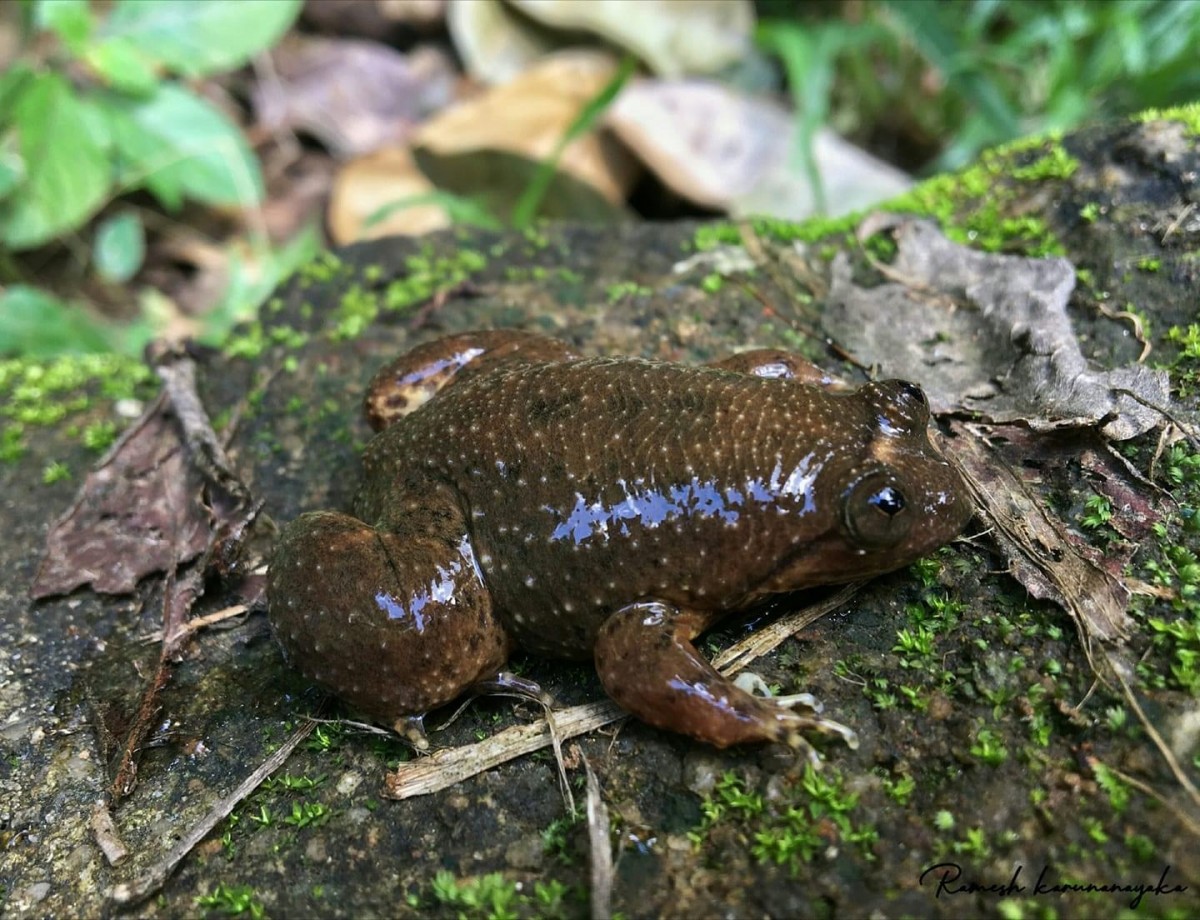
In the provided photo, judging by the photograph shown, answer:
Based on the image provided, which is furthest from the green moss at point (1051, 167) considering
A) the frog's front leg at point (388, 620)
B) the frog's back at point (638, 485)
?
the frog's front leg at point (388, 620)

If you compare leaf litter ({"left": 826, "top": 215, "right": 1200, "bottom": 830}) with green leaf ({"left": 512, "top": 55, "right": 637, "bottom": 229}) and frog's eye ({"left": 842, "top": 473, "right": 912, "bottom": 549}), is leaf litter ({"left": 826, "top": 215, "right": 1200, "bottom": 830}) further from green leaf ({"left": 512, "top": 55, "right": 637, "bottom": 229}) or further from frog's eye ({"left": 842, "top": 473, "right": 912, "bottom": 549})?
green leaf ({"left": 512, "top": 55, "right": 637, "bottom": 229})

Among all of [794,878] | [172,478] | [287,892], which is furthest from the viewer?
[172,478]

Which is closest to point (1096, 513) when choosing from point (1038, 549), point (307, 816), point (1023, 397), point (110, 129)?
point (1038, 549)

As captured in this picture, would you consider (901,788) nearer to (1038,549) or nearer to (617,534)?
(1038,549)

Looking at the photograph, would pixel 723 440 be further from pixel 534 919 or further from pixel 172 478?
pixel 172 478

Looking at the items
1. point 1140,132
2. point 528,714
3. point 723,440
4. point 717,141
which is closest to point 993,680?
point 723,440

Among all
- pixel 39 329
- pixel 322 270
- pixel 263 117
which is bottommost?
pixel 39 329
